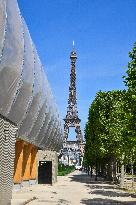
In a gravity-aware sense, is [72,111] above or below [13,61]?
above

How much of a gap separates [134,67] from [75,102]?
146 metres

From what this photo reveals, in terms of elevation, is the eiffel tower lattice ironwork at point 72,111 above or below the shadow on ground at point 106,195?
above

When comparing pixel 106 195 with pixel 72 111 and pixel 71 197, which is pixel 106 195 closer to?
pixel 71 197

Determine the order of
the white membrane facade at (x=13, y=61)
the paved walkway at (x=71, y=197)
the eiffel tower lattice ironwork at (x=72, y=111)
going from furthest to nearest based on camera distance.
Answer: the eiffel tower lattice ironwork at (x=72, y=111) < the paved walkway at (x=71, y=197) < the white membrane facade at (x=13, y=61)

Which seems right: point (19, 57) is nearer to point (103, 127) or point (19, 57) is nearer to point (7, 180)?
point (7, 180)

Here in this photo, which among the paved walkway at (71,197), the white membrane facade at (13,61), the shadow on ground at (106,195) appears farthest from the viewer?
the shadow on ground at (106,195)

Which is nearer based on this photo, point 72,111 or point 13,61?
point 13,61

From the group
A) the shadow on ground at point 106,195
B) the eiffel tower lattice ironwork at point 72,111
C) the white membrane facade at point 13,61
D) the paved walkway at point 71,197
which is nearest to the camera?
the white membrane facade at point 13,61

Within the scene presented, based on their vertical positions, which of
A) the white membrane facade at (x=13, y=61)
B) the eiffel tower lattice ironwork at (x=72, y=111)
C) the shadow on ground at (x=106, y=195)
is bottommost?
the shadow on ground at (x=106, y=195)

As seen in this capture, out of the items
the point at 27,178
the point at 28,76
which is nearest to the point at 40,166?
the point at 27,178

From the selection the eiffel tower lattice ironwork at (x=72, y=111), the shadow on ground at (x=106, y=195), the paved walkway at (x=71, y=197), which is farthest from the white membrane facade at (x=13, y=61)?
the eiffel tower lattice ironwork at (x=72, y=111)

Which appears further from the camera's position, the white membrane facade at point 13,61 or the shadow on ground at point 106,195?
the shadow on ground at point 106,195

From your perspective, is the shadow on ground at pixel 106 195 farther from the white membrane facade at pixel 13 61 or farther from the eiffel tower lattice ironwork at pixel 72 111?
the eiffel tower lattice ironwork at pixel 72 111

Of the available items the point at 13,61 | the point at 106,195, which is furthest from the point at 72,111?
the point at 13,61
